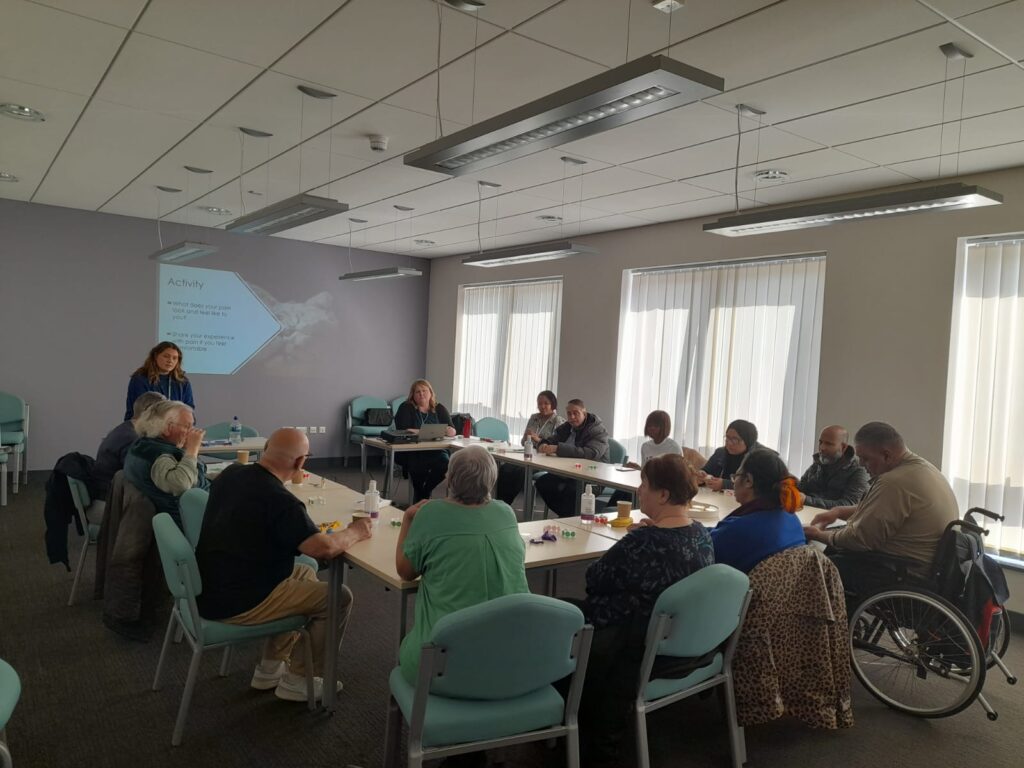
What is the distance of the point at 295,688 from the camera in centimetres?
305

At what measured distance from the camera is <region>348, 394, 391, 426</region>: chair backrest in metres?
9.46

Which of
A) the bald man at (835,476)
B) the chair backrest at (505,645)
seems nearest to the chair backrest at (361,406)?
the bald man at (835,476)

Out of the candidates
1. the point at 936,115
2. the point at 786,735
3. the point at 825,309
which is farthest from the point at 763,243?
the point at 786,735

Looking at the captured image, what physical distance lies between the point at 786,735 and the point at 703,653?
0.91 m

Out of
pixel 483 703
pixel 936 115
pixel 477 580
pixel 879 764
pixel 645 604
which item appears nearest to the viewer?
pixel 483 703

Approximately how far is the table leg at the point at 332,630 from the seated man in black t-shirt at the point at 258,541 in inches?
3.8

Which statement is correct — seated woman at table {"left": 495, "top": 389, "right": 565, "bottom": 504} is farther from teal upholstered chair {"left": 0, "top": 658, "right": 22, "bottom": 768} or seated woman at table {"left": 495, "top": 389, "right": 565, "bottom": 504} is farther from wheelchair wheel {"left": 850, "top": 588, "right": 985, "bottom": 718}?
teal upholstered chair {"left": 0, "top": 658, "right": 22, "bottom": 768}

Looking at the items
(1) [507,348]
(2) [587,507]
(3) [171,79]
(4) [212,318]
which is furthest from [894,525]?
(4) [212,318]

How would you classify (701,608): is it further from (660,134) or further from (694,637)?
(660,134)

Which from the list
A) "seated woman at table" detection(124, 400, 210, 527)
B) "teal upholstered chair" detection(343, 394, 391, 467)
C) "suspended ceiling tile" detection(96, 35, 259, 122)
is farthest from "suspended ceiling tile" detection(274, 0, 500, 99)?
"teal upholstered chair" detection(343, 394, 391, 467)

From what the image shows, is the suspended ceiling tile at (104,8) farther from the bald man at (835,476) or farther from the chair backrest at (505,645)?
the bald man at (835,476)

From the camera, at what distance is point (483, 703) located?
2.05m

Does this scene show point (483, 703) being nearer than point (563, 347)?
Yes

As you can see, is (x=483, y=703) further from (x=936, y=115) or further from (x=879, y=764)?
(x=936, y=115)
